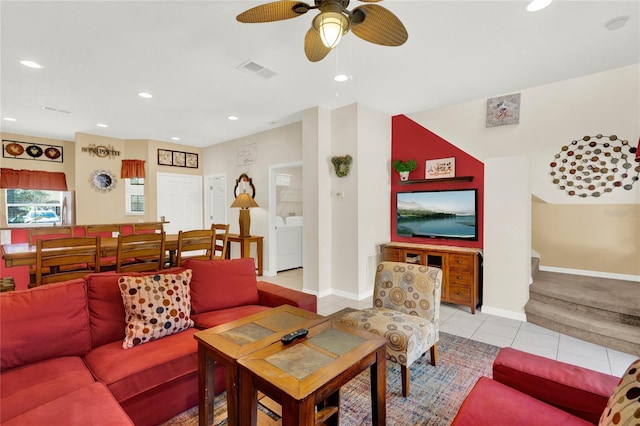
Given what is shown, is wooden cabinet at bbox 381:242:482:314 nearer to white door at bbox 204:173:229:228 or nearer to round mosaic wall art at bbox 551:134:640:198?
round mosaic wall art at bbox 551:134:640:198

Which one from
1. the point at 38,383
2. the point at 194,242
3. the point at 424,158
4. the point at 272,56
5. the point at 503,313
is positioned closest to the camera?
the point at 38,383

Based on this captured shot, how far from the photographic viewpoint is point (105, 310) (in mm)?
1981

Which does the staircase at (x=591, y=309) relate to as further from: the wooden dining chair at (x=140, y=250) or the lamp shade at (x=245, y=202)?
the lamp shade at (x=245, y=202)

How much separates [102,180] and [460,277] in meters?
6.78

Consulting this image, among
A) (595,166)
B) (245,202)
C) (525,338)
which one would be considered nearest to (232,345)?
(525,338)

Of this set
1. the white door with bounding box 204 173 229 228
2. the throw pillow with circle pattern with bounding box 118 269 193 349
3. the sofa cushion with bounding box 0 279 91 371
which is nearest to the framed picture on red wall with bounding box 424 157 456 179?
the throw pillow with circle pattern with bounding box 118 269 193 349

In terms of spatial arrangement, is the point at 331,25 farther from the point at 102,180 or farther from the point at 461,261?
the point at 102,180

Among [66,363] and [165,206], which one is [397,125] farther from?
[165,206]

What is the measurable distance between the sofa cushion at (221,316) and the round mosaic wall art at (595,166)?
4157 mm

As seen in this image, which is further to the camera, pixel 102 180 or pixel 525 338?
pixel 102 180

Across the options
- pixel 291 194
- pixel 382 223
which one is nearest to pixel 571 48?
pixel 382 223

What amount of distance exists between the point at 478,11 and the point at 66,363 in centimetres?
355

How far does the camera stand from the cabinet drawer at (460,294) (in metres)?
3.65

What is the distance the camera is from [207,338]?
163cm
